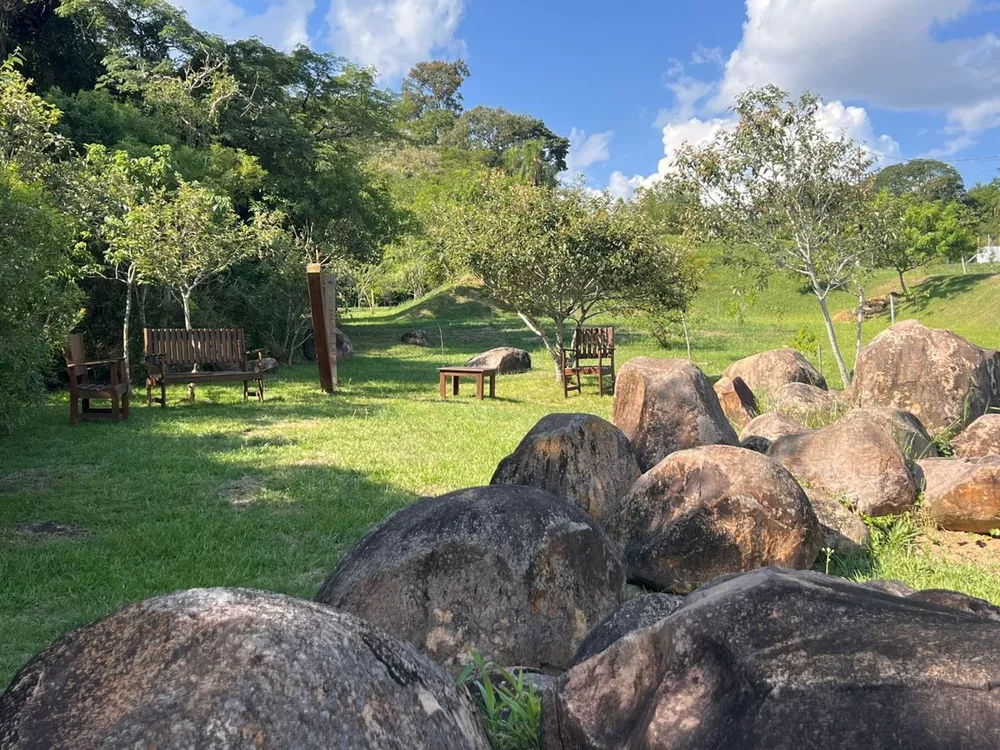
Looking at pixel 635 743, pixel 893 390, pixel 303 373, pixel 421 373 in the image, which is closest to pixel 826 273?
pixel 893 390

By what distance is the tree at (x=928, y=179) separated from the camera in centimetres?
5727

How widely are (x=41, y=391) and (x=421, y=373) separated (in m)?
11.2

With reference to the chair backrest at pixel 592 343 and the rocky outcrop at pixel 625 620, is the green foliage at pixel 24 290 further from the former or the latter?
the chair backrest at pixel 592 343

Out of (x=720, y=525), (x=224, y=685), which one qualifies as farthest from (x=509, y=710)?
(x=720, y=525)

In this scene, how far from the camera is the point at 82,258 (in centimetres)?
1436

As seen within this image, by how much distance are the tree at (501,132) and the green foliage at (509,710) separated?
223ft

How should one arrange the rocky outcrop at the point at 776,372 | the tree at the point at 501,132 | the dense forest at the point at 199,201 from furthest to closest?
the tree at the point at 501,132 → the rocky outcrop at the point at 776,372 → the dense forest at the point at 199,201

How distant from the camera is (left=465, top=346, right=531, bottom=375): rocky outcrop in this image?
1964cm

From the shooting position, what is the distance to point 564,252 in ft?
50.7

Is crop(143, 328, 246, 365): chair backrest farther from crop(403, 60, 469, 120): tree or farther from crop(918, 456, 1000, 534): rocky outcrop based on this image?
crop(403, 60, 469, 120): tree

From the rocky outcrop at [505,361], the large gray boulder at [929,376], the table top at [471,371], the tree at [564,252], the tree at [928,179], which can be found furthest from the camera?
the tree at [928,179]

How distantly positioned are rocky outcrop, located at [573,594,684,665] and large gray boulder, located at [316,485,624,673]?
740 mm

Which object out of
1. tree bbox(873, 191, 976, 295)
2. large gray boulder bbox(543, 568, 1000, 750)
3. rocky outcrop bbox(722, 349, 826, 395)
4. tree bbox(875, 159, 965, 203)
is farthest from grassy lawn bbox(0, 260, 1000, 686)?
tree bbox(875, 159, 965, 203)

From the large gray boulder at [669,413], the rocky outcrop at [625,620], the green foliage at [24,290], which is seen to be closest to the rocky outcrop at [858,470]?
the large gray boulder at [669,413]
